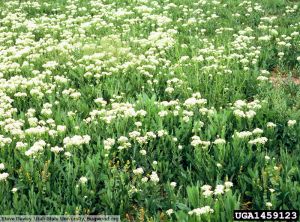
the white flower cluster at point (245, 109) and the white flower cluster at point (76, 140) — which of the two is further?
the white flower cluster at point (245, 109)

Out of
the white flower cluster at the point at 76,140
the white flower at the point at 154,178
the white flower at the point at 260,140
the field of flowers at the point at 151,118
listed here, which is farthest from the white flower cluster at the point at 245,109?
the white flower cluster at the point at 76,140

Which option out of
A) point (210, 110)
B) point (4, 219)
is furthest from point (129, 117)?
point (4, 219)

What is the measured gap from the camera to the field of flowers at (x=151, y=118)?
5582 millimetres

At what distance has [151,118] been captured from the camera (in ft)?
24.2

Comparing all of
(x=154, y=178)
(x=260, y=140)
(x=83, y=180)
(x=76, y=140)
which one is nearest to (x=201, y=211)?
(x=154, y=178)

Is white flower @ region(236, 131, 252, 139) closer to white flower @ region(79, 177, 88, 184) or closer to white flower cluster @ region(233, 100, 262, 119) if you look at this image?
white flower cluster @ region(233, 100, 262, 119)

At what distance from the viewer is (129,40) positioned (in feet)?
37.4

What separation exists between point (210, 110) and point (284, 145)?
1.26 meters

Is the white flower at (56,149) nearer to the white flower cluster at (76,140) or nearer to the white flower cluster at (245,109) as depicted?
the white flower cluster at (76,140)

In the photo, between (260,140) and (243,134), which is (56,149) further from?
(260,140)

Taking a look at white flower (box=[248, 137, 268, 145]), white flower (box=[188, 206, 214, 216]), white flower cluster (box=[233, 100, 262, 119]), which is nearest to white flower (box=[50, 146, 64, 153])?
white flower (box=[188, 206, 214, 216])

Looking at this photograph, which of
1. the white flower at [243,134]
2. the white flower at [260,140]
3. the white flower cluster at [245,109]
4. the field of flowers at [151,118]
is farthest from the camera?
the white flower cluster at [245,109]

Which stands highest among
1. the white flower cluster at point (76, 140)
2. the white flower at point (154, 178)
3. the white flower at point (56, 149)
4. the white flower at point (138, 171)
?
the white flower cluster at point (76, 140)

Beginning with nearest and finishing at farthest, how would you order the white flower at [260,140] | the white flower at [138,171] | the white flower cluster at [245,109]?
the white flower at [138,171]
the white flower at [260,140]
the white flower cluster at [245,109]
